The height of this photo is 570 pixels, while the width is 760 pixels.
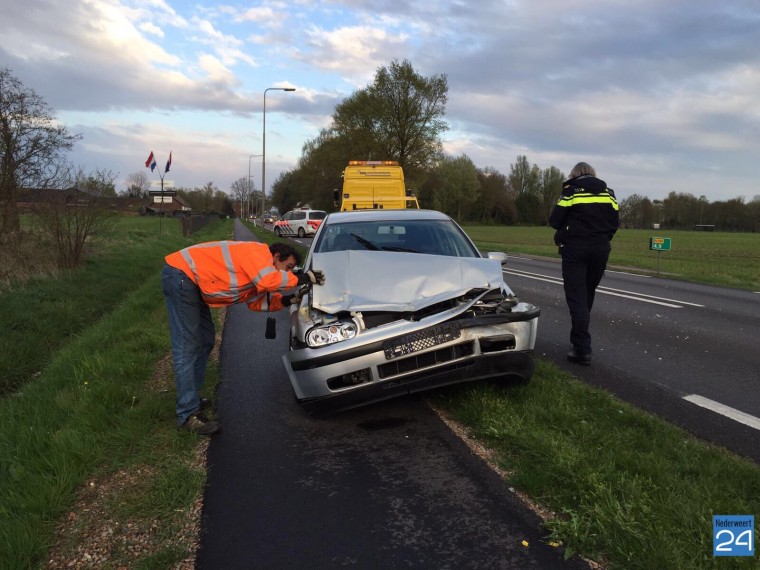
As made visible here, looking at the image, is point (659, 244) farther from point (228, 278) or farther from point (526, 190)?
point (526, 190)

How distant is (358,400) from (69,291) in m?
9.26

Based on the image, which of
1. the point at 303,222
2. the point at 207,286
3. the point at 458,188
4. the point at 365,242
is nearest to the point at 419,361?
the point at 207,286

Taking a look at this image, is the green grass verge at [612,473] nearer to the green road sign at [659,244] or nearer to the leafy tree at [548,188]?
the green road sign at [659,244]

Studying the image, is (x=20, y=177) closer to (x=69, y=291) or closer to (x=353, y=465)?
(x=69, y=291)

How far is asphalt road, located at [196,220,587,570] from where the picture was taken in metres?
2.52

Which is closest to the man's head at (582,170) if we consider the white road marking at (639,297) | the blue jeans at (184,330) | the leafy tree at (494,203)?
the blue jeans at (184,330)

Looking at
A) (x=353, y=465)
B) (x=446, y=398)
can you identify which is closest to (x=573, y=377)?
(x=446, y=398)

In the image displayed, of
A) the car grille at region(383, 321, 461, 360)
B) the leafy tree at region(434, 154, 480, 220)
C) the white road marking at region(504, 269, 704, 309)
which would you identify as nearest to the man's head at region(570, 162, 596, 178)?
the car grille at region(383, 321, 461, 360)

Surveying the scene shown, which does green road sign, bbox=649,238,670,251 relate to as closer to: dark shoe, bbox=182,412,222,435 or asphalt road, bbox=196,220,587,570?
asphalt road, bbox=196,220,587,570

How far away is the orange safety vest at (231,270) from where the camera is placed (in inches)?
152

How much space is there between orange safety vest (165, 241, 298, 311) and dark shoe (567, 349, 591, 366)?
10.4 feet

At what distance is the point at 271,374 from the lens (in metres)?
5.52

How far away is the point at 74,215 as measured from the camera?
13398mm

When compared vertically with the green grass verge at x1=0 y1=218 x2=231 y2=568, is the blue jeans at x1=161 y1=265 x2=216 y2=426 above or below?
above
